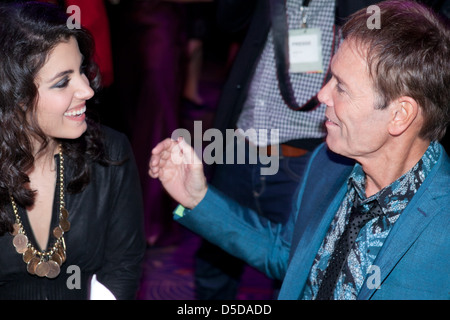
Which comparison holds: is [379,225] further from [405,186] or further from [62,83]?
[62,83]

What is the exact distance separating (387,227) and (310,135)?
35.9 inches

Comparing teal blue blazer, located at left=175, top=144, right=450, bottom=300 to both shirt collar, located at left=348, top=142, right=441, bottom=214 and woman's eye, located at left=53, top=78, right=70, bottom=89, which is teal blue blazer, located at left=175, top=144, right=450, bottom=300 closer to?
shirt collar, located at left=348, top=142, right=441, bottom=214

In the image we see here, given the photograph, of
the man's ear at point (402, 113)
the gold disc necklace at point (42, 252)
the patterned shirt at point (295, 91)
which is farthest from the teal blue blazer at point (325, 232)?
the patterned shirt at point (295, 91)

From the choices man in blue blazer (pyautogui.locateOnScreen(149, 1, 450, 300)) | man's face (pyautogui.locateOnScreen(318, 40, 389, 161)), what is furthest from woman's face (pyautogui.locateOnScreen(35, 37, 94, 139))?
man's face (pyautogui.locateOnScreen(318, 40, 389, 161))

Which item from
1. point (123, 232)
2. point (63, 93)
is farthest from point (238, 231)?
point (63, 93)

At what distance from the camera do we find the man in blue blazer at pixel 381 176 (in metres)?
1.55

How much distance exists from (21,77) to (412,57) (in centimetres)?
116

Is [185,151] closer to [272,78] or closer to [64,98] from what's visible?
[64,98]

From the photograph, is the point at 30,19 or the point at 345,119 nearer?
the point at 345,119

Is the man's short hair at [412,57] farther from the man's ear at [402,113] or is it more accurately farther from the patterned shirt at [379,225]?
the patterned shirt at [379,225]

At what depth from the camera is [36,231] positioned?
197cm

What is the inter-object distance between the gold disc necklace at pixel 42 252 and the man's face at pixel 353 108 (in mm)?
971

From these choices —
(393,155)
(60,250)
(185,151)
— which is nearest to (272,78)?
(185,151)
